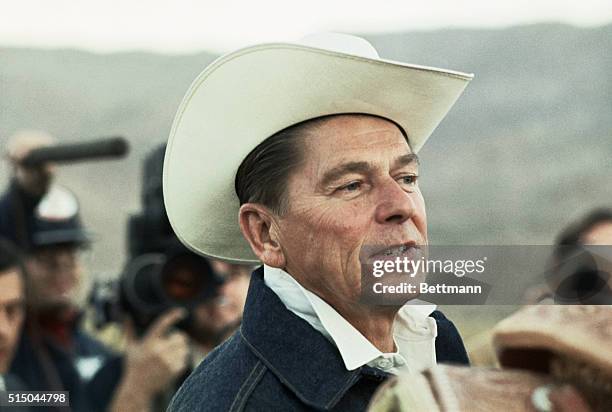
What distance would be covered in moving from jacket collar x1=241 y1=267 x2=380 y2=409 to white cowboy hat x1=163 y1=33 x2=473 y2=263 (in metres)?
0.15

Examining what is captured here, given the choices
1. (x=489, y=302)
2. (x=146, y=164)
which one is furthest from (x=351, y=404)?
(x=146, y=164)

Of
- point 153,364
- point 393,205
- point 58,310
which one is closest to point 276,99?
point 393,205

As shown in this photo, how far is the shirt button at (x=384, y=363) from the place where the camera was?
0.95 m

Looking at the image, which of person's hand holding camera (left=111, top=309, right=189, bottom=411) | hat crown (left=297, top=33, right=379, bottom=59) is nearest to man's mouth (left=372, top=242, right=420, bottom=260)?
hat crown (left=297, top=33, right=379, bottom=59)

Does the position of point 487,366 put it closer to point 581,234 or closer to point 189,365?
point 581,234

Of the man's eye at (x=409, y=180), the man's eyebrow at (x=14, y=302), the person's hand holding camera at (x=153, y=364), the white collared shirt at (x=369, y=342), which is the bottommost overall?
the person's hand holding camera at (x=153, y=364)

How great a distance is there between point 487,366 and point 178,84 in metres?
4.14

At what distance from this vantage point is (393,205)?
3.08ft

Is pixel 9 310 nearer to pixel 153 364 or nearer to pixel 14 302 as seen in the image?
pixel 14 302

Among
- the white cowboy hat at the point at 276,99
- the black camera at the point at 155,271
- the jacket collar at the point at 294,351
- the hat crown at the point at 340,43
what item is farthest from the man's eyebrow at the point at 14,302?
the hat crown at the point at 340,43

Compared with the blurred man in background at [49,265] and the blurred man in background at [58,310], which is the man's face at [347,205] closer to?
the blurred man in background at [58,310]

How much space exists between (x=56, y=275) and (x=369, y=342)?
64.7 inches

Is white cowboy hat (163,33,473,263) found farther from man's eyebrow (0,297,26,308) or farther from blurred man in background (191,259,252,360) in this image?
blurred man in background (191,259,252,360)

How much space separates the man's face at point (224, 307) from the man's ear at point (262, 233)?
114 cm
